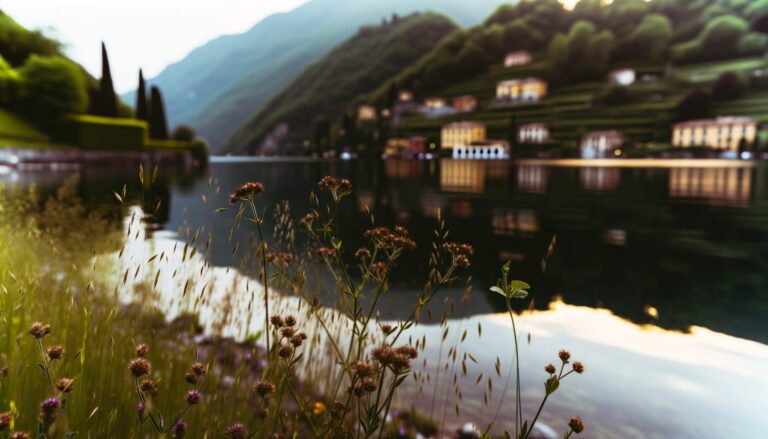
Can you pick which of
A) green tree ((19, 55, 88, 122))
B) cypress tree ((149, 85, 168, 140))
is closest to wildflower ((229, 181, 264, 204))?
green tree ((19, 55, 88, 122))

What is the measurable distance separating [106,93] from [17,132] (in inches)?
587

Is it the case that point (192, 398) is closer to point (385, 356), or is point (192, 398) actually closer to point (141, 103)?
point (385, 356)

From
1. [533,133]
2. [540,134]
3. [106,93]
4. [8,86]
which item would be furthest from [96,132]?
[540,134]

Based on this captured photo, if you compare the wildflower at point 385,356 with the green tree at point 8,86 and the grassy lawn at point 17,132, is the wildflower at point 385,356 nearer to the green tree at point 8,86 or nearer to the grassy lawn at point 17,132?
the grassy lawn at point 17,132

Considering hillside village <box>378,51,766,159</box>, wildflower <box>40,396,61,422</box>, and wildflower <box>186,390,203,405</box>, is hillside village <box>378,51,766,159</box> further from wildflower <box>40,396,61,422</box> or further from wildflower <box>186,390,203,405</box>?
wildflower <box>40,396,61,422</box>

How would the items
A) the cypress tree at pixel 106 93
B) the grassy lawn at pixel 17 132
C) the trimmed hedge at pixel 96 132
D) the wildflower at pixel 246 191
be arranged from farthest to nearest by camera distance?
the cypress tree at pixel 106 93 → the trimmed hedge at pixel 96 132 → the grassy lawn at pixel 17 132 → the wildflower at pixel 246 191

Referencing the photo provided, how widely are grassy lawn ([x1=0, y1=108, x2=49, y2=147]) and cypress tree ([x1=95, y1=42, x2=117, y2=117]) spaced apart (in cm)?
947

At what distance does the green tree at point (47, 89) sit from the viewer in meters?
60.4

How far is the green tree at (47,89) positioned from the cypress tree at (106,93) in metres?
4.48

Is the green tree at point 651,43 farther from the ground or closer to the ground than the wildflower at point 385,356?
farther from the ground

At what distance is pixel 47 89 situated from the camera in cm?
6056

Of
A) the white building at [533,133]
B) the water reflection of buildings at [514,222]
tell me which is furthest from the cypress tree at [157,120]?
the white building at [533,133]

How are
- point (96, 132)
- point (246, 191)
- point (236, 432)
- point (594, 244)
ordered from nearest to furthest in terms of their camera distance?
point (236, 432)
point (246, 191)
point (594, 244)
point (96, 132)

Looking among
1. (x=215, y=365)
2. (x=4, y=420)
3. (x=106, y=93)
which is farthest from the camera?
(x=106, y=93)
